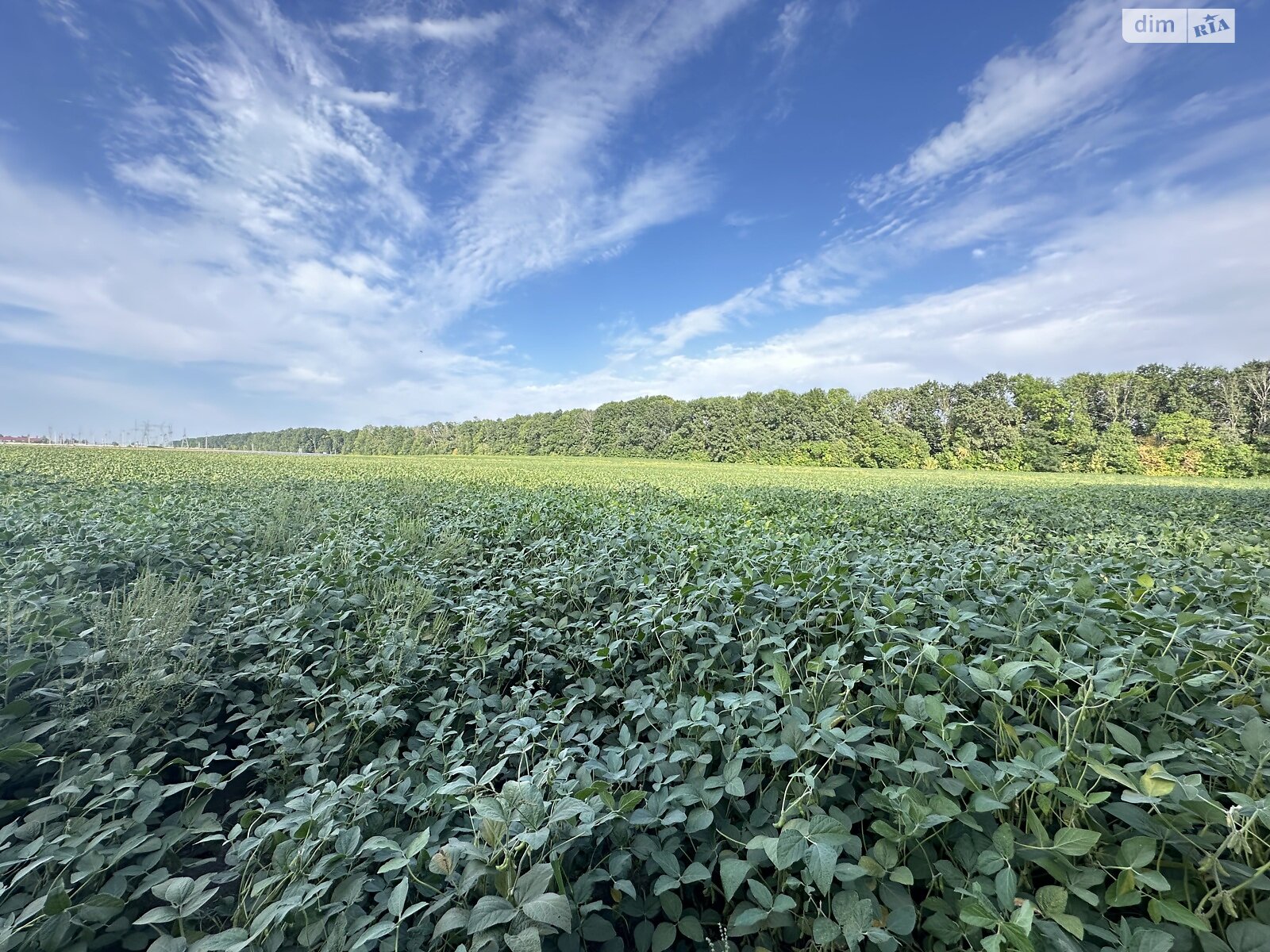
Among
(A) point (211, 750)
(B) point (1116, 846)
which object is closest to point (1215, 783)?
(B) point (1116, 846)

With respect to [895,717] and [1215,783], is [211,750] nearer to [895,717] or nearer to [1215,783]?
[895,717]

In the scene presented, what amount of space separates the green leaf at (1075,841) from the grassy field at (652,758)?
0.01 meters

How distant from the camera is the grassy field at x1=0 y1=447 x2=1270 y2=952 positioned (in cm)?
117

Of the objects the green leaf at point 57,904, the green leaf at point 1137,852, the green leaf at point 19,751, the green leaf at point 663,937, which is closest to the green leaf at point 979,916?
the green leaf at point 1137,852

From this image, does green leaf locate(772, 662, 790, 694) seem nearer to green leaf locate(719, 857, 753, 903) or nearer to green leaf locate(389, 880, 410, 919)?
green leaf locate(719, 857, 753, 903)

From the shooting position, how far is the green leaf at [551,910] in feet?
3.37

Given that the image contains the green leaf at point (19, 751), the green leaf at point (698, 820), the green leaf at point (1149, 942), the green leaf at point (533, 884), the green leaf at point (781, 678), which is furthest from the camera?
the green leaf at point (781, 678)

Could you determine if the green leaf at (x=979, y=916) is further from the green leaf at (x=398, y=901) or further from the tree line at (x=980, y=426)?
the tree line at (x=980, y=426)

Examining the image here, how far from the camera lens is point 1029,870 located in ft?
4.51

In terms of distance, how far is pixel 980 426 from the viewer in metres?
48.8

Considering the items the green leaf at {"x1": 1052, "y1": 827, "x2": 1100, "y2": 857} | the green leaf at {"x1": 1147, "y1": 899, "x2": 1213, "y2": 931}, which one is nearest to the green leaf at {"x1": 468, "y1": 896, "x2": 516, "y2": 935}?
the green leaf at {"x1": 1052, "y1": 827, "x2": 1100, "y2": 857}

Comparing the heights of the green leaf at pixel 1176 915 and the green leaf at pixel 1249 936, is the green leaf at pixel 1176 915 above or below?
above

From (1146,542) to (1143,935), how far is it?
4430 mm

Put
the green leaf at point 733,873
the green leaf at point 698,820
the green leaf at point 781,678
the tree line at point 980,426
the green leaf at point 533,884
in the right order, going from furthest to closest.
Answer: the tree line at point 980,426, the green leaf at point 781,678, the green leaf at point 698,820, the green leaf at point 733,873, the green leaf at point 533,884
